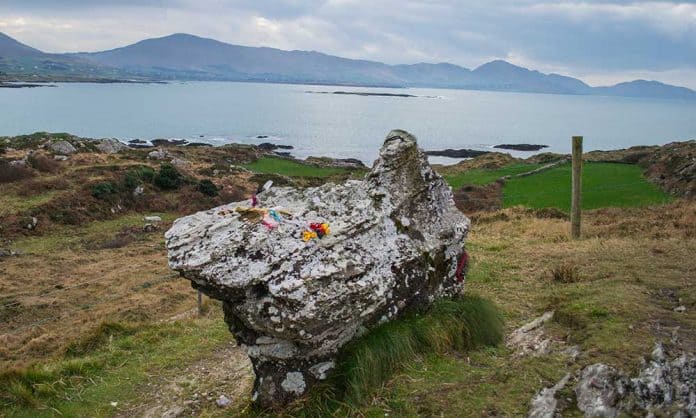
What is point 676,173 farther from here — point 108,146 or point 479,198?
point 108,146

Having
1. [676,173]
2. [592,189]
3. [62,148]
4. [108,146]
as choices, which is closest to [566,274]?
[592,189]

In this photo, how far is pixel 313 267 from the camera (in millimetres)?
7516

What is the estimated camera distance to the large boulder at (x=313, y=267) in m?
7.25

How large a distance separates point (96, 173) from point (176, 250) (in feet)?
106

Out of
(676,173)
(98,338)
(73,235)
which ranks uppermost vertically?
A: (676,173)

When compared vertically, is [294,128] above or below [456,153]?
above

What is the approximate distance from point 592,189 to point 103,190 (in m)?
29.1

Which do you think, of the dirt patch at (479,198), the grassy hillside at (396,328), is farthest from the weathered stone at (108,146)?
the dirt patch at (479,198)

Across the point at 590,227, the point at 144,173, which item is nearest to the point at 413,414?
the point at 590,227

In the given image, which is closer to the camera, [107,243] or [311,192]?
[311,192]

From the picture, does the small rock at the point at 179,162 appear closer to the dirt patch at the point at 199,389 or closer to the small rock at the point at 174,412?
the dirt patch at the point at 199,389

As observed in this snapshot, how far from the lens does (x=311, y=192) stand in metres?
9.62

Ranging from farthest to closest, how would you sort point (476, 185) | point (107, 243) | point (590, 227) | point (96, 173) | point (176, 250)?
point (476, 185)
point (96, 173)
point (107, 243)
point (590, 227)
point (176, 250)

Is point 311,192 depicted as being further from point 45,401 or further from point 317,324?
point 45,401
